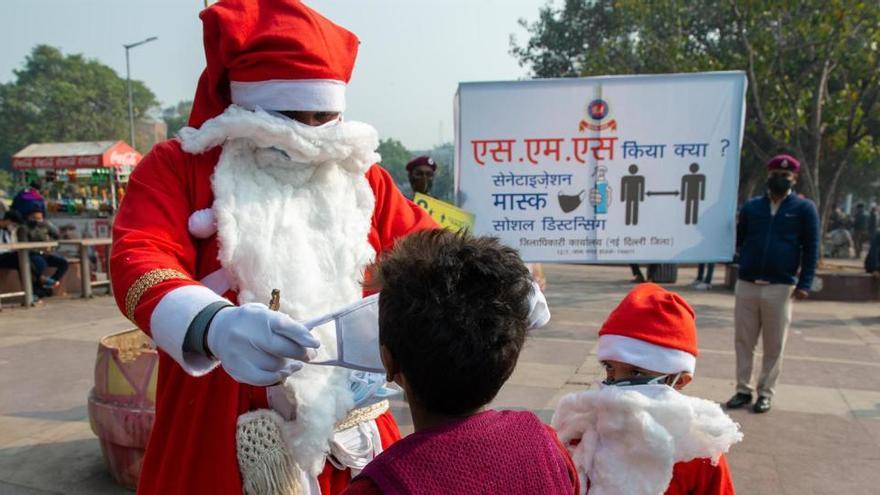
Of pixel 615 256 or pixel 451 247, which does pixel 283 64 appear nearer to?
pixel 451 247

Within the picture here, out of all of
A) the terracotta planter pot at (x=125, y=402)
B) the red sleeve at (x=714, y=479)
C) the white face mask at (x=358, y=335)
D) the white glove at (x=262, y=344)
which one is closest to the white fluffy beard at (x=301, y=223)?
the white face mask at (x=358, y=335)

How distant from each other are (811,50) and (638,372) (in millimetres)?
11213

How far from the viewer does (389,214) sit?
186 centimetres

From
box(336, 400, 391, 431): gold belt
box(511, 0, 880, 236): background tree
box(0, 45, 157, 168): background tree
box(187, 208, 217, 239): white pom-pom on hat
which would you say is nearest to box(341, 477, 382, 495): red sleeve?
box(336, 400, 391, 431): gold belt

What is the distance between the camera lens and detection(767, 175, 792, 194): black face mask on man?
4.66 m

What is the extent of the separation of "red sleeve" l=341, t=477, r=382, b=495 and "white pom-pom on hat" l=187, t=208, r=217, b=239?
800mm

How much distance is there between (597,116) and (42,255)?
7949 mm

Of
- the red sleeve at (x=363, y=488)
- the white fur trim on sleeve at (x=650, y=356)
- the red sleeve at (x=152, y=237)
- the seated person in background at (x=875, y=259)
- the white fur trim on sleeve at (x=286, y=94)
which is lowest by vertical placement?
the seated person in background at (x=875, y=259)

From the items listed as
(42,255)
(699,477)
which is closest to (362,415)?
(699,477)

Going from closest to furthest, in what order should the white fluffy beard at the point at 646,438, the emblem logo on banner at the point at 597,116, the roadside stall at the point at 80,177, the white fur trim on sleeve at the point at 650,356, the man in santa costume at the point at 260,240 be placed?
the man in santa costume at the point at 260,240, the white fluffy beard at the point at 646,438, the white fur trim on sleeve at the point at 650,356, the emblem logo on banner at the point at 597,116, the roadside stall at the point at 80,177

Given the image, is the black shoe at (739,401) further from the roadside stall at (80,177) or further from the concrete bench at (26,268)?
the roadside stall at (80,177)

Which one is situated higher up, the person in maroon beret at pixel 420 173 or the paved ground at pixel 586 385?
the person in maroon beret at pixel 420 173

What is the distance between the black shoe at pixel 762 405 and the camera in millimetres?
4590

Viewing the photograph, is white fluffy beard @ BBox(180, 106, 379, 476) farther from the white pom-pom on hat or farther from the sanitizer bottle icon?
the sanitizer bottle icon
